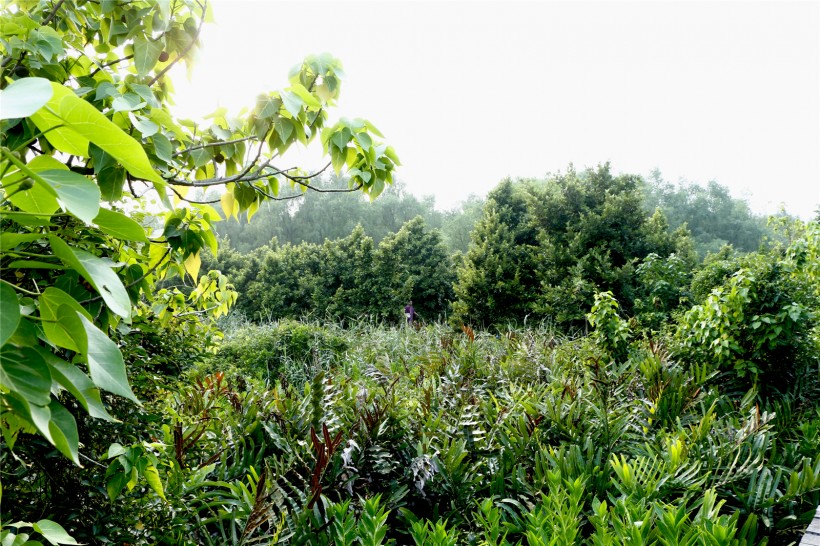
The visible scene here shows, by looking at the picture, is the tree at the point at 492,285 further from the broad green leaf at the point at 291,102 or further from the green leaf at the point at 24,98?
the green leaf at the point at 24,98

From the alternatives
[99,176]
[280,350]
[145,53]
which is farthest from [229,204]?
[280,350]

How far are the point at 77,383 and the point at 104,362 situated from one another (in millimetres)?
69

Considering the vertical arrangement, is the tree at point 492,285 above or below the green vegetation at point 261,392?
below

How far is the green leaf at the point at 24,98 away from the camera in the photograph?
1.41ft

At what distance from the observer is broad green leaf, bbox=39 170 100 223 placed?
1.58ft

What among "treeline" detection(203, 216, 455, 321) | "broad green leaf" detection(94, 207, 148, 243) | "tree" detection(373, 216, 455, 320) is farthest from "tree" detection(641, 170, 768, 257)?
"broad green leaf" detection(94, 207, 148, 243)

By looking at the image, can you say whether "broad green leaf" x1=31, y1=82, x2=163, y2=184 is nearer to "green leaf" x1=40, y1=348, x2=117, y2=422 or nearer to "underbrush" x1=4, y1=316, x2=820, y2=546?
"green leaf" x1=40, y1=348, x2=117, y2=422

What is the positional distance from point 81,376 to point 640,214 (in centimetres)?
1414

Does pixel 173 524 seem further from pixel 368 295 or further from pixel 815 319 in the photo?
pixel 368 295

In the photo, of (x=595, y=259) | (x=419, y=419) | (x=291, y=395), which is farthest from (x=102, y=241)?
(x=595, y=259)

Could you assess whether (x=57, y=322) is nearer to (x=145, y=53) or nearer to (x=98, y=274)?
(x=98, y=274)

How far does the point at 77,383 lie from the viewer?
0.59 metres

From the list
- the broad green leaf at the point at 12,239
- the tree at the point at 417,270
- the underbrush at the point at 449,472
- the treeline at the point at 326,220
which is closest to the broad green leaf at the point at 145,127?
the broad green leaf at the point at 12,239

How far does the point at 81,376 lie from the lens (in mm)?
598
